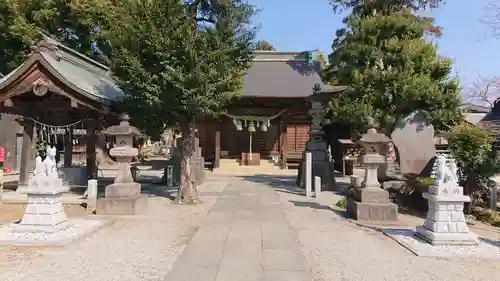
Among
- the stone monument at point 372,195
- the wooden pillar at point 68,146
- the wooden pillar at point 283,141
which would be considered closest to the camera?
the stone monument at point 372,195

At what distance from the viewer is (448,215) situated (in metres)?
6.90

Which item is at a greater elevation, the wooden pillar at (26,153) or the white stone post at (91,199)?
the wooden pillar at (26,153)

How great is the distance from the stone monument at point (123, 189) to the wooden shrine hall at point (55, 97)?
2124 mm

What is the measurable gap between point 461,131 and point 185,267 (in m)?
8.65

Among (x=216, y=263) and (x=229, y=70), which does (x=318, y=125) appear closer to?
(x=229, y=70)

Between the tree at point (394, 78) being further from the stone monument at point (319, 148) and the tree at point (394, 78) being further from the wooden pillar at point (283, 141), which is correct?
the wooden pillar at point (283, 141)

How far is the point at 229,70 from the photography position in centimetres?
1096

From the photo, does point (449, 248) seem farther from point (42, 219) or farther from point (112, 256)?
point (42, 219)

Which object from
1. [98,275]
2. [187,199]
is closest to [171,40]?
[187,199]

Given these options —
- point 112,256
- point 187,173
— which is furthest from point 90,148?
point 112,256

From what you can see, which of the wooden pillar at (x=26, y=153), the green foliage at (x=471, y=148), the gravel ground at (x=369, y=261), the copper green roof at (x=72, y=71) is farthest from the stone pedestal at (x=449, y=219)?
the wooden pillar at (x=26, y=153)

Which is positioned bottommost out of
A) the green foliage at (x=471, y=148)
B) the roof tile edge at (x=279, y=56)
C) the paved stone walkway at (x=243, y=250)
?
the paved stone walkway at (x=243, y=250)

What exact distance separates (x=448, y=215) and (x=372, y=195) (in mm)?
2515

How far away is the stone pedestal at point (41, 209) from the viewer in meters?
6.94
